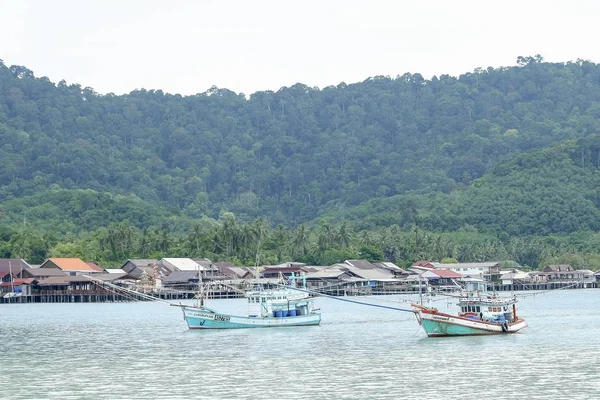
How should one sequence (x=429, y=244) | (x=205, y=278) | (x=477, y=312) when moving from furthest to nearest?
(x=429, y=244), (x=205, y=278), (x=477, y=312)

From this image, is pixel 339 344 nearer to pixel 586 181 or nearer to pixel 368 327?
pixel 368 327

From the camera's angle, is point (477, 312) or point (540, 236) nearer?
point (477, 312)

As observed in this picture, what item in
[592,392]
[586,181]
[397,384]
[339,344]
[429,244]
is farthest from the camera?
[586,181]

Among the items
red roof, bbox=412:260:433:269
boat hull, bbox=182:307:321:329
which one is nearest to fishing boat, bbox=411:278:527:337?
boat hull, bbox=182:307:321:329

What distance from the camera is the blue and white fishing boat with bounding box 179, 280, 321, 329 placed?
65938mm

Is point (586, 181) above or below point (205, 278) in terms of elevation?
above

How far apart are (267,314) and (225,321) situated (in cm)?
271

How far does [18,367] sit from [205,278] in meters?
81.1

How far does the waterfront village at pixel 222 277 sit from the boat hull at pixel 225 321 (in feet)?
146

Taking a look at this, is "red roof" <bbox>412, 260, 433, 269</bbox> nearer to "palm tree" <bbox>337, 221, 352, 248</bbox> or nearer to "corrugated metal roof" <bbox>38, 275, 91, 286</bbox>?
"palm tree" <bbox>337, 221, 352, 248</bbox>

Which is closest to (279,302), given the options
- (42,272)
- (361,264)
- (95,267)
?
(42,272)

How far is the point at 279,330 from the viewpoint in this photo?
6494 centimetres

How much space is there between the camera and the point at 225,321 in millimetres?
66062

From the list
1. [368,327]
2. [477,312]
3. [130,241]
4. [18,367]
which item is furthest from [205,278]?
[18,367]
